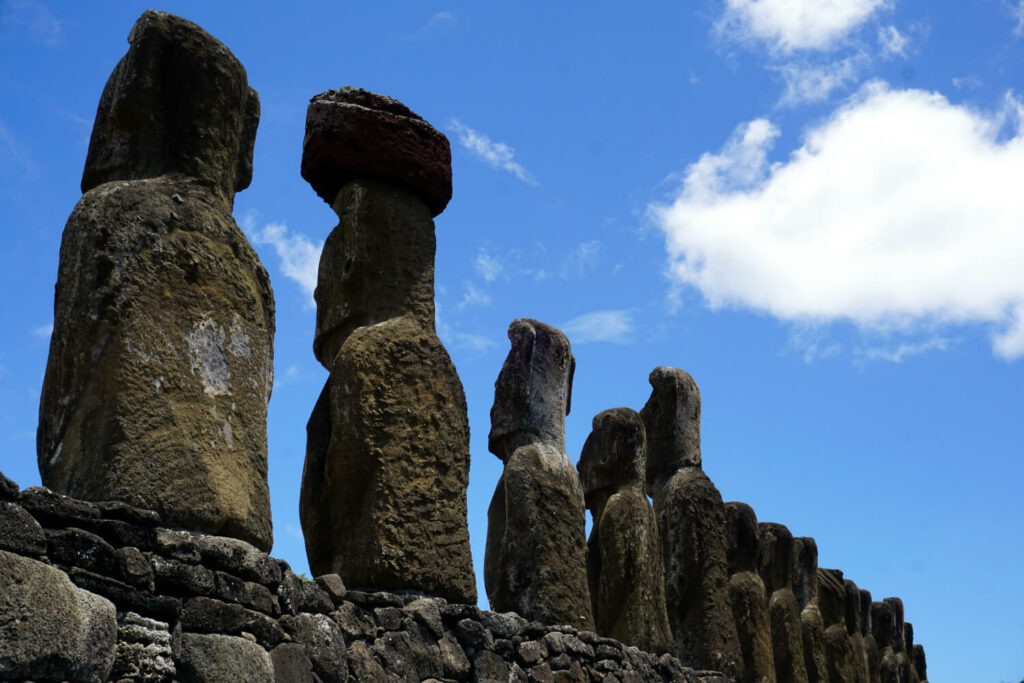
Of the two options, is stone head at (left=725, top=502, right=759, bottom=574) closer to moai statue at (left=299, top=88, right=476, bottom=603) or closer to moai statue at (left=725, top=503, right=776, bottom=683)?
moai statue at (left=725, top=503, right=776, bottom=683)

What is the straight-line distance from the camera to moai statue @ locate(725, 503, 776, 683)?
1202cm

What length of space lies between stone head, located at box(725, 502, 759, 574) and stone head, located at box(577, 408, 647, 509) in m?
2.57

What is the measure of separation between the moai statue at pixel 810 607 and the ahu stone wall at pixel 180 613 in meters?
8.50

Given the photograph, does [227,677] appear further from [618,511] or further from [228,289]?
[618,511]

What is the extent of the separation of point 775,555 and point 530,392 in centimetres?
619

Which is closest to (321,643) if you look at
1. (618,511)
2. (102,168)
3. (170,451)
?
(170,451)

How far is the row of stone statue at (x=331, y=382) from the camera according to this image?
5695mm

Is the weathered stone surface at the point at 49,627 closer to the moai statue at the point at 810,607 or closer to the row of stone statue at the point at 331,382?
the row of stone statue at the point at 331,382

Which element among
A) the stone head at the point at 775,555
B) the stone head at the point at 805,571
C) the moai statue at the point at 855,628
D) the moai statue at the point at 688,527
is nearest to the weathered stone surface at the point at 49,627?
the moai statue at the point at 688,527

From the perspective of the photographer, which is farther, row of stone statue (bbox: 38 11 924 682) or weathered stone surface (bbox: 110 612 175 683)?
row of stone statue (bbox: 38 11 924 682)

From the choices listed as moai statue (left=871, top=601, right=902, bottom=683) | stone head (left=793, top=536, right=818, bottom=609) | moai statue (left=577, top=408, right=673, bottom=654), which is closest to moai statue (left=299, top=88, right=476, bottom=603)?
moai statue (left=577, top=408, right=673, bottom=654)

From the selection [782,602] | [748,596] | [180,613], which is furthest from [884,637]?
[180,613]

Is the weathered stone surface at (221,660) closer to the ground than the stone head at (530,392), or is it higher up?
closer to the ground

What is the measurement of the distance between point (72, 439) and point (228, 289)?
1058 millimetres
